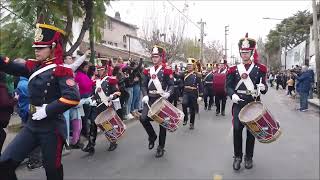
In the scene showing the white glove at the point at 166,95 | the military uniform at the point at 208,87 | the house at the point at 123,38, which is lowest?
the military uniform at the point at 208,87

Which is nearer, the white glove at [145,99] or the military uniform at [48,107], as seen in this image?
the military uniform at [48,107]

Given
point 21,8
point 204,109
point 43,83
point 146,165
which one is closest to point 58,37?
point 43,83

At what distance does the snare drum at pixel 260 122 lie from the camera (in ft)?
22.9

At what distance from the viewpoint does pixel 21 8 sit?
10.5 meters

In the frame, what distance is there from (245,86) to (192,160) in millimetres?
1763

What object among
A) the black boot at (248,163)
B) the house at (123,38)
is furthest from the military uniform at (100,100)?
the house at (123,38)

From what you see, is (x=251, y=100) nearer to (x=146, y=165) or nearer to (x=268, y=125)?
(x=268, y=125)

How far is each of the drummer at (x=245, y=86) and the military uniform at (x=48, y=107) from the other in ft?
11.3

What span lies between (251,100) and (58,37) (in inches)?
148

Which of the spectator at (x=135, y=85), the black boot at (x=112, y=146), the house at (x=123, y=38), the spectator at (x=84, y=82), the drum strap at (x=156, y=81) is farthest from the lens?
the house at (x=123, y=38)

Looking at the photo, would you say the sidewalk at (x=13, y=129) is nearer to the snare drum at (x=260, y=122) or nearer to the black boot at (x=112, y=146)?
the black boot at (x=112, y=146)

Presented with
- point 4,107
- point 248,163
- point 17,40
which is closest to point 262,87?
point 248,163

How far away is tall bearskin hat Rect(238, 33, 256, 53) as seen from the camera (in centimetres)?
761

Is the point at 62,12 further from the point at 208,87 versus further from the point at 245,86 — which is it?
the point at 208,87
